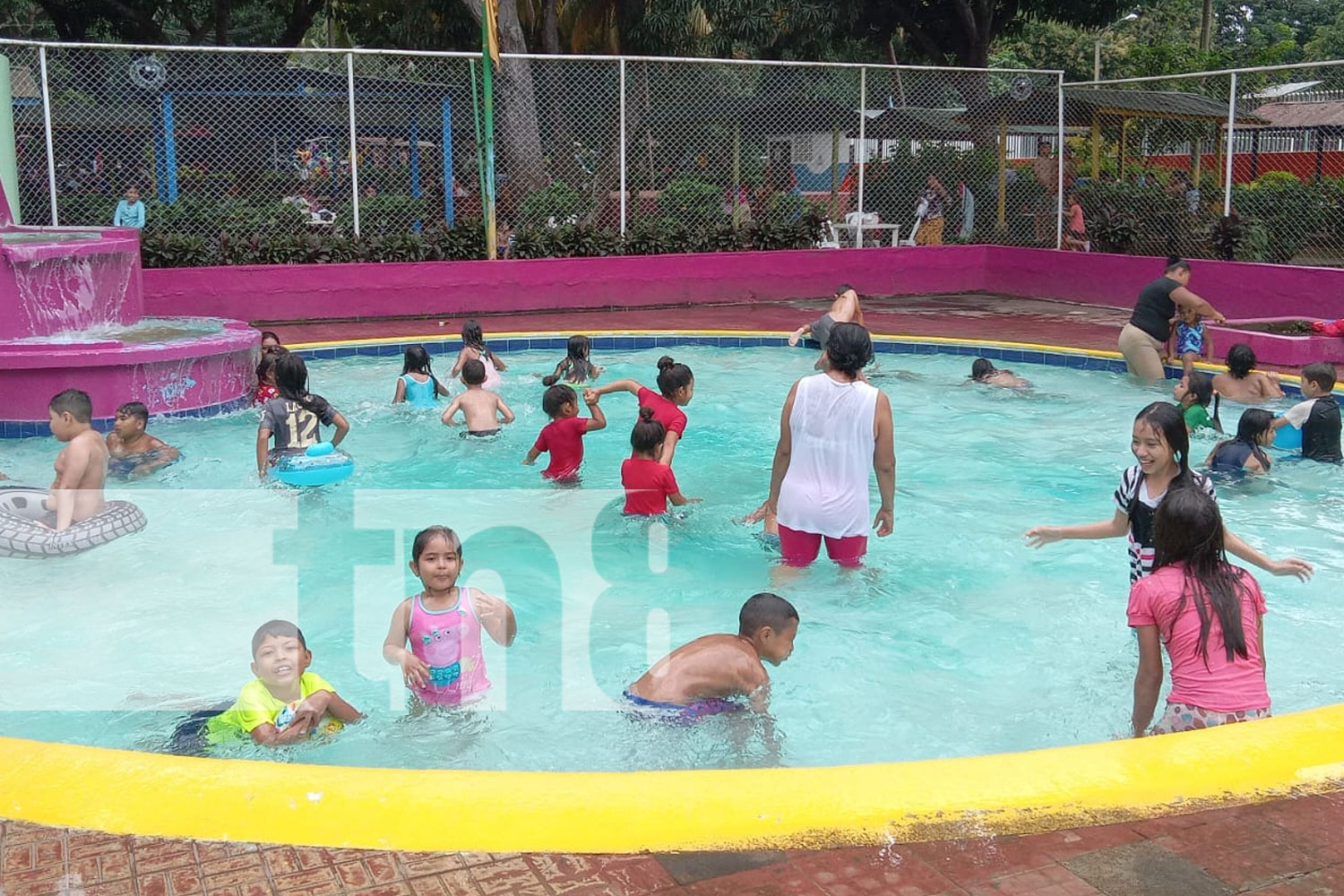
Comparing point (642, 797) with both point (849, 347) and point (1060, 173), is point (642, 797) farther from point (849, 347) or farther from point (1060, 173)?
point (1060, 173)

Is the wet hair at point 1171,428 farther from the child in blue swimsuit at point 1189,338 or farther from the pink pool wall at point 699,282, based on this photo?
the pink pool wall at point 699,282

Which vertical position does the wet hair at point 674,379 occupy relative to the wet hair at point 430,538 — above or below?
above

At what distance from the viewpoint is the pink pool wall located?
15.2 m

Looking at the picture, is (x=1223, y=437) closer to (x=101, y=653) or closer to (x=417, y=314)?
(x=101, y=653)

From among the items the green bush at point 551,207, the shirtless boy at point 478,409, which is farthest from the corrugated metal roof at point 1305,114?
the shirtless boy at point 478,409

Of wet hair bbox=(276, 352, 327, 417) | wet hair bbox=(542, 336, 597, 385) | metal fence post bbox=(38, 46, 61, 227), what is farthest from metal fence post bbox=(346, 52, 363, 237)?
wet hair bbox=(276, 352, 327, 417)

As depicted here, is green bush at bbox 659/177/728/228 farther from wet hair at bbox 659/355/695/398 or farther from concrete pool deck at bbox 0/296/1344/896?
concrete pool deck at bbox 0/296/1344/896

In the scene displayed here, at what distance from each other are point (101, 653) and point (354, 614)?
1.25m

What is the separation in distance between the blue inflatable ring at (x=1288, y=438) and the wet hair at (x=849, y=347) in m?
4.95

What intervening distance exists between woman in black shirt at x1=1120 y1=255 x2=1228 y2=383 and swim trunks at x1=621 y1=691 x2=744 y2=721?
8275mm

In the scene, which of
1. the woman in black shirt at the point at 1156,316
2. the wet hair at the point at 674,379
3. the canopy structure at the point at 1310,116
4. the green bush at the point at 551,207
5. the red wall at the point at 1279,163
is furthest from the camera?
the canopy structure at the point at 1310,116

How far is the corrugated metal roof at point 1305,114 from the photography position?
91.1 feet

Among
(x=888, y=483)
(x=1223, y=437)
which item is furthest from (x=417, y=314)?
(x=888, y=483)

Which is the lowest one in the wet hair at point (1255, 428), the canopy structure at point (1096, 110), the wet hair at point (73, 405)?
A: the wet hair at point (1255, 428)
